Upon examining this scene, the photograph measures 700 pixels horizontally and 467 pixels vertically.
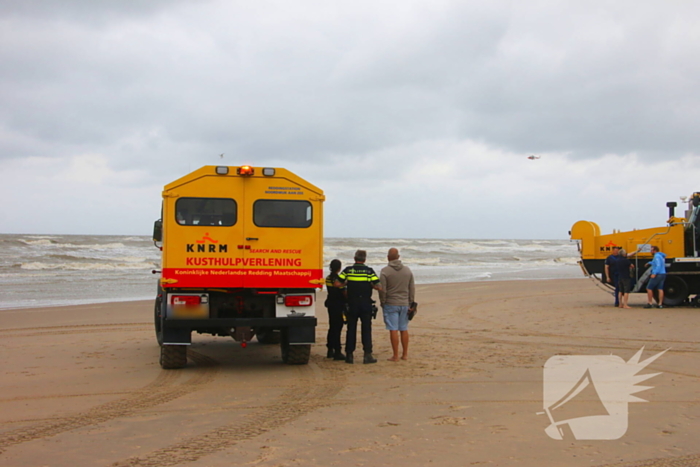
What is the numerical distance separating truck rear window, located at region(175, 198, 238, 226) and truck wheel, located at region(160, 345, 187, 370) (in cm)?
183

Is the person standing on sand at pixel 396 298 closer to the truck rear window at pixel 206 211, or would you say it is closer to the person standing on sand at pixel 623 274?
the truck rear window at pixel 206 211

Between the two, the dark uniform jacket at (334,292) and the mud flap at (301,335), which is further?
the dark uniform jacket at (334,292)

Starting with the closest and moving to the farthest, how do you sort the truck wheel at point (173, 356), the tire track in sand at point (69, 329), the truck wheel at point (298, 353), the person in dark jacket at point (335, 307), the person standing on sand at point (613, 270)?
the truck wheel at point (173, 356) → the truck wheel at point (298, 353) → the person in dark jacket at point (335, 307) → the tire track in sand at point (69, 329) → the person standing on sand at point (613, 270)

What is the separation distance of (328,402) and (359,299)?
2.74 metres

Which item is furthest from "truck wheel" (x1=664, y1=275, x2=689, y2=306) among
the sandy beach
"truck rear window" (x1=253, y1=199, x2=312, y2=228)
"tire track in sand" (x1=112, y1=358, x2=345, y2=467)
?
"truck rear window" (x1=253, y1=199, x2=312, y2=228)

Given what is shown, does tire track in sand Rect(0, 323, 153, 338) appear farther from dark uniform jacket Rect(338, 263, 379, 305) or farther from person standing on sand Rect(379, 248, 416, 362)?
person standing on sand Rect(379, 248, 416, 362)

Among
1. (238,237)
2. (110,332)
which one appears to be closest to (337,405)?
(238,237)

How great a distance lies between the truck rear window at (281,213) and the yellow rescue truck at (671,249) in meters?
11.9

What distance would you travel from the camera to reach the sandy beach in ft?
17.1

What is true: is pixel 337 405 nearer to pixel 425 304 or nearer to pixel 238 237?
pixel 238 237

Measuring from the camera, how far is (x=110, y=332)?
45.0ft

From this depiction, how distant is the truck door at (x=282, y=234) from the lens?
8.94 m

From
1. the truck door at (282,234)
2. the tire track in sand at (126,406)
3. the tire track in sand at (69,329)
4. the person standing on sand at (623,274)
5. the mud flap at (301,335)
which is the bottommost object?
the tire track in sand at (69,329)

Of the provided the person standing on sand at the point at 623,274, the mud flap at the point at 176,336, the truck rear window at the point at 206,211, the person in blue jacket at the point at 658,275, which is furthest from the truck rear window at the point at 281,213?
the person in blue jacket at the point at 658,275
